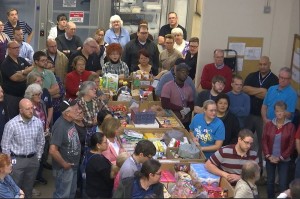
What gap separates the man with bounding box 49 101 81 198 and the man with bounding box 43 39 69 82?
9.62ft

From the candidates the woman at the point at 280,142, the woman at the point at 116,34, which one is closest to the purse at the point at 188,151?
the woman at the point at 280,142

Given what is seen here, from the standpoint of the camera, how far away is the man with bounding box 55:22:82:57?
39.6ft

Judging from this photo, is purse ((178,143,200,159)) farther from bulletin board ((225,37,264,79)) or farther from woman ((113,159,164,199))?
bulletin board ((225,37,264,79))

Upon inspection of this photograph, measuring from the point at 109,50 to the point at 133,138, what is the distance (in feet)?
7.86

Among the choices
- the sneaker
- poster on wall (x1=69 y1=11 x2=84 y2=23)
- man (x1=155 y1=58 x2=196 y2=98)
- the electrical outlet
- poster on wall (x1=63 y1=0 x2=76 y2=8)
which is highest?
the electrical outlet

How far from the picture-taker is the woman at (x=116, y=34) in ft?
41.9

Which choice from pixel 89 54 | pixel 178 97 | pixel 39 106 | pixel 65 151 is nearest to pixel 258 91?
pixel 178 97

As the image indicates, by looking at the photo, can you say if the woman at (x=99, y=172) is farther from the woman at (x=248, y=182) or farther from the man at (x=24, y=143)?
the woman at (x=248, y=182)

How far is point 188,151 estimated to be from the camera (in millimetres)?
8391

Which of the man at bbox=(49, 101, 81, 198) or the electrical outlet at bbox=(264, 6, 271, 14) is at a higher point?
the electrical outlet at bbox=(264, 6, 271, 14)

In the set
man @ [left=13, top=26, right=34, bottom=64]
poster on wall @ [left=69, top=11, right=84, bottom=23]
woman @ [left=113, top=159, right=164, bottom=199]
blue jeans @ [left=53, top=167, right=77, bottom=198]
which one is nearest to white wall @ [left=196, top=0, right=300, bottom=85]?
man @ [left=13, top=26, right=34, bottom=64]

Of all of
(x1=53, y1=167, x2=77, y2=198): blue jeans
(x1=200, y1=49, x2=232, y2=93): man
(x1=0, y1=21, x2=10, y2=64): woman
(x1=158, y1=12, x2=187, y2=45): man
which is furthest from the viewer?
(x1=158, y1=12, x2=187, y2=45): man

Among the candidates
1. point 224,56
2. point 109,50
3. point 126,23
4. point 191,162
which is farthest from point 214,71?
point 126,23

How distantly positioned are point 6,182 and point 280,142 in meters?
3.83
